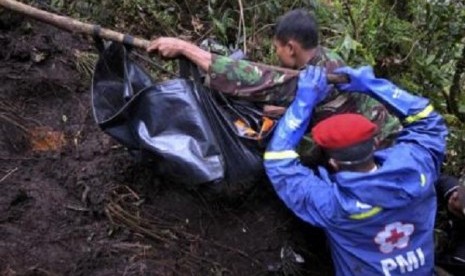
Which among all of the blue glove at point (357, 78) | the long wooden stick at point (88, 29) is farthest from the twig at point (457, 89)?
the long wooden stick at point (88, 29)

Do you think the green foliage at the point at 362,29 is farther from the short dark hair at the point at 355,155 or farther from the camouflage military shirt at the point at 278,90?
the short dark hair at the point at 355,155

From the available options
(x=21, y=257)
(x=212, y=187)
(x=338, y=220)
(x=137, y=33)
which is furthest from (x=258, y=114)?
(x=137, y=33)

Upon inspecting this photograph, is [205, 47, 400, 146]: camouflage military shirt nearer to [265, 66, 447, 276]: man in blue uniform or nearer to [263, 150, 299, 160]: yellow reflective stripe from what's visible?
[265, 66, 447, 276]: man in blue uniform

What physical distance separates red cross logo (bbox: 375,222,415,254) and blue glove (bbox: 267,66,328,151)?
0.59 m

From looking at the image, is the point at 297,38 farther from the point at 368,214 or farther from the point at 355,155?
the point at 368,214

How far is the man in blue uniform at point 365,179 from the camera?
8.68 ft

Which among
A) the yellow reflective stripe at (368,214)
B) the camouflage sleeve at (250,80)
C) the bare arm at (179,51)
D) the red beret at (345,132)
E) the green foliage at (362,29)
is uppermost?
the bare arm at (179,51)

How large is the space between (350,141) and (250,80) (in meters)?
0.60

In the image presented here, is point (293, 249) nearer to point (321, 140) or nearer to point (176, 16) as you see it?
point (321, 140)

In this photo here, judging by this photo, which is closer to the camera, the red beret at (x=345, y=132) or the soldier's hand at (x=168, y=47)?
the red beret at (x=345, y=132)

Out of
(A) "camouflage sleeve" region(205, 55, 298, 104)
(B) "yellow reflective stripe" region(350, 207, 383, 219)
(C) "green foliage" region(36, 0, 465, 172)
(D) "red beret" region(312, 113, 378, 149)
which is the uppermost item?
(A) "camouflage sleeve" region(205, 55, 298, 104)

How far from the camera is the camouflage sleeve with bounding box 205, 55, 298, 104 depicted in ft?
9.43

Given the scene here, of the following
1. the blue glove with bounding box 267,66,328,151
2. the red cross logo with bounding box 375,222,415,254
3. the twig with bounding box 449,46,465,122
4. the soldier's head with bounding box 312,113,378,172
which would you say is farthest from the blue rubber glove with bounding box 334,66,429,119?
the twig with bounding box 449,46,465,122

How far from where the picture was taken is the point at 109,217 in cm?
318
